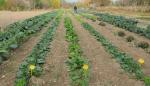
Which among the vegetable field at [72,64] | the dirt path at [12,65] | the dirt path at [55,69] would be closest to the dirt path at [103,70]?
the vegetable field at [72,64]

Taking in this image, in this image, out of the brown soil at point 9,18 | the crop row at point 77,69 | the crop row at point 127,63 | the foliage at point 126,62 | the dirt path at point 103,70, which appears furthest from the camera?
the brown soil at point 9,18

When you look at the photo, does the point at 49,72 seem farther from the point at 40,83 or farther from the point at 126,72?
the point at 126,72

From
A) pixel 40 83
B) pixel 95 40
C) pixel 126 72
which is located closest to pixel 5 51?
pixel 40 83

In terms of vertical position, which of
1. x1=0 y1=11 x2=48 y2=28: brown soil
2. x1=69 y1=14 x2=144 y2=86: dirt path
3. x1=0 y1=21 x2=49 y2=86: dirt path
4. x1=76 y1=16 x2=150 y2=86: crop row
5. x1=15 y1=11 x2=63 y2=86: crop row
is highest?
x1=15 y1=11 x2=63 y2=86: crop row

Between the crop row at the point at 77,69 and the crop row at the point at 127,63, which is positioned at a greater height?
the crop row at the point at 77,69

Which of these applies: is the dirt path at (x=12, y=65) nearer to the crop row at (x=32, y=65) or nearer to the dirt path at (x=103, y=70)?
the crop row at (x=32, y=65)

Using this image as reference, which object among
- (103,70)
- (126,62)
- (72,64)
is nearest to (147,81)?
(103,70)

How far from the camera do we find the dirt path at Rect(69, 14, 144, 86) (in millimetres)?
8797

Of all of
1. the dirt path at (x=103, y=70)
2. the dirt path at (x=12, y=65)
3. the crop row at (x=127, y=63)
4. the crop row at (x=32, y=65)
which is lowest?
the dirt path at (x=103, y=70)

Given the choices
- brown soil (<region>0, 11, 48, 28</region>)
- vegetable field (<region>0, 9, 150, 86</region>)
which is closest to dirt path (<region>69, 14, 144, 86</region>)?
vegetable field (<region>0, 9, 150, 86</region>)

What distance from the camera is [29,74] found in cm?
895

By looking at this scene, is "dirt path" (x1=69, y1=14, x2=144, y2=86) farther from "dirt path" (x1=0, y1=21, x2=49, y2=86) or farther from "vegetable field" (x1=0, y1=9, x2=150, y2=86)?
"dirt path" (x1=0, y1=21, x2=49, y2=86)

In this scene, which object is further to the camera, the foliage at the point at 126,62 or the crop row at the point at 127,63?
the foliage at the point at 126,62

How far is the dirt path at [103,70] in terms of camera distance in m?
8.80
